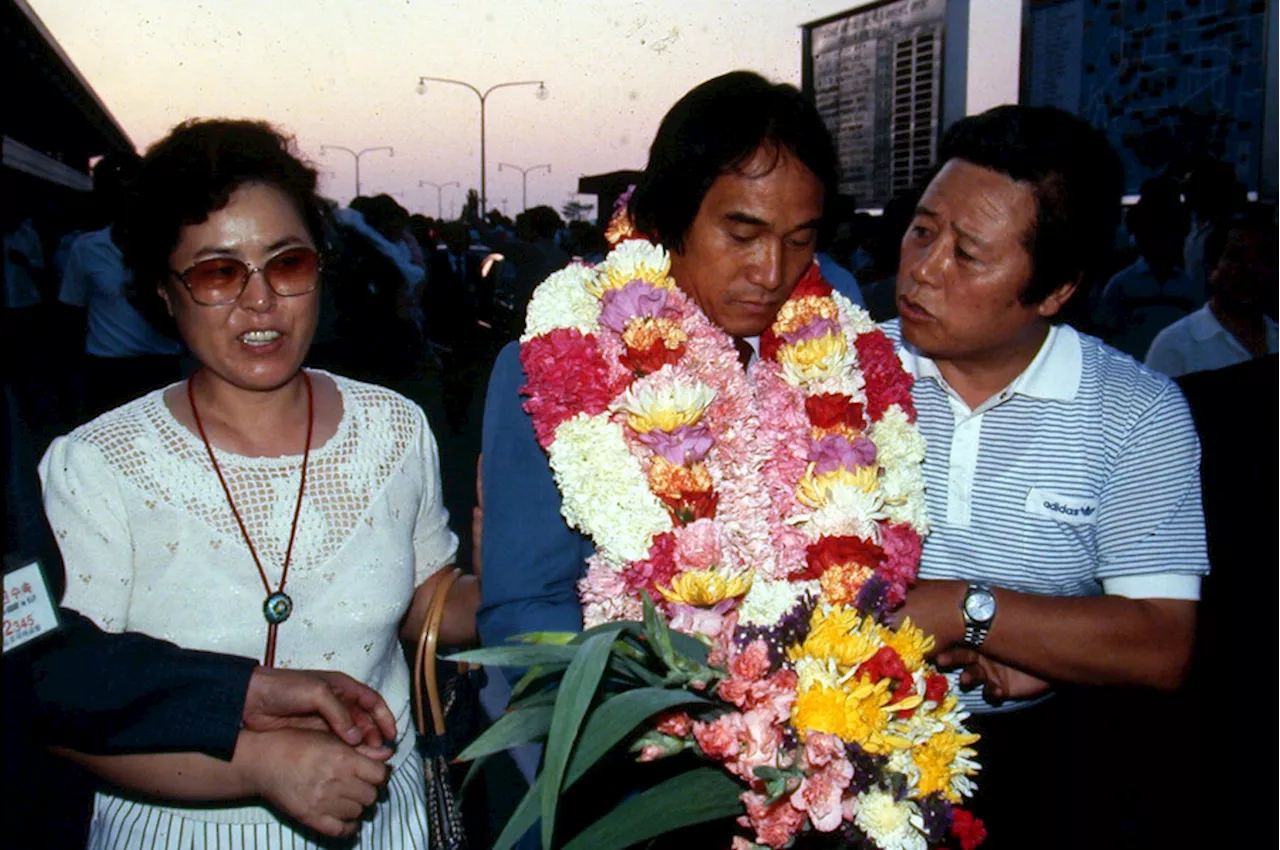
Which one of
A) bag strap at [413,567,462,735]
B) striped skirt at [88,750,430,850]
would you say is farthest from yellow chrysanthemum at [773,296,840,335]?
striped skirt at [88,750,430,850]

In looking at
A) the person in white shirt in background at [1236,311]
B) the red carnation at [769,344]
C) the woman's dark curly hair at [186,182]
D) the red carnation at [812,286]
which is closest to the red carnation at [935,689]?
the red carnation at [769,344]

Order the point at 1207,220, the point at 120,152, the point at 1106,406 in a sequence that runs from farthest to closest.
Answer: the point at 1207,220 < the point at 120,152 < the point at 1106,406

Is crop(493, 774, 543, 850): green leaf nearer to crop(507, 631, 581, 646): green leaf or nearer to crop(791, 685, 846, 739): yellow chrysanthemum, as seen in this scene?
crop(507, 631, 581, 646): green leaf

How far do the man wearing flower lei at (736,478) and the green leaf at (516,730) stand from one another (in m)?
0.16

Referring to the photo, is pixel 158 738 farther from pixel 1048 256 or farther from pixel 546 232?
pixel 546 232

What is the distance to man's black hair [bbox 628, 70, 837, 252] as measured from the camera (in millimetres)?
2168

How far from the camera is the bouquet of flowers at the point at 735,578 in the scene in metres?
1.45

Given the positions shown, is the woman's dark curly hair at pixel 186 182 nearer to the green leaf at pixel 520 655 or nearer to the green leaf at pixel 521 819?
the green leaf at pixel 520 655

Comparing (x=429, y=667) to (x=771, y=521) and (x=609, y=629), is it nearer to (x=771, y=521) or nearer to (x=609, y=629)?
(x=609, y=629)

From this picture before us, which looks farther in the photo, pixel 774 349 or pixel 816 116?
pixel 774 349

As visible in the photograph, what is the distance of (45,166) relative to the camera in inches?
503

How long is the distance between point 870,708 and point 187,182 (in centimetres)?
150

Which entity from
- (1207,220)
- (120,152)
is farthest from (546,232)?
(120,152)

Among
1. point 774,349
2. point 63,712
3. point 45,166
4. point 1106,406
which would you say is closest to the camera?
point 63,712
